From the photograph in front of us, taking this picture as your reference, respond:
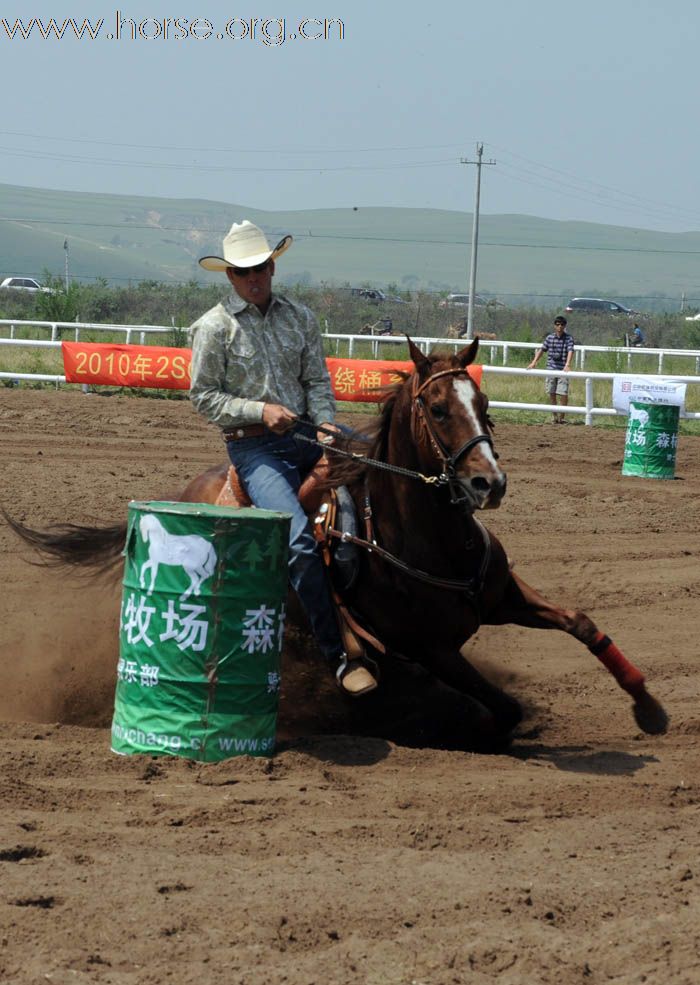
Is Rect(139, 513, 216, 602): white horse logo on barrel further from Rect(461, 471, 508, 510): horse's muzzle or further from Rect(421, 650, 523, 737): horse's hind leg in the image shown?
Rect(421, 650, 523, 737): horse's hind leg

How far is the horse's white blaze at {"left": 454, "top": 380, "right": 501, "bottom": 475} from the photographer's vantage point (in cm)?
528

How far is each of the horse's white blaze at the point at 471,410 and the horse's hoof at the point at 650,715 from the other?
156cm

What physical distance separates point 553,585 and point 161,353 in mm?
11266

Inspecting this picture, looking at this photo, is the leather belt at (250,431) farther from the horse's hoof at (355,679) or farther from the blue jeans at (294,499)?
the horse's hoof at (355,679)

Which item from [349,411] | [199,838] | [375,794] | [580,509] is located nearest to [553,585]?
[580,509]

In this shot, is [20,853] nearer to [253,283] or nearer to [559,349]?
[253,283]

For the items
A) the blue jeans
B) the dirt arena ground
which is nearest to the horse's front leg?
the dirt arena ground

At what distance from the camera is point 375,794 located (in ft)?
16.6

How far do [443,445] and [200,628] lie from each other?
1280 millimetres

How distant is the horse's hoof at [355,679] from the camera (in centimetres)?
583

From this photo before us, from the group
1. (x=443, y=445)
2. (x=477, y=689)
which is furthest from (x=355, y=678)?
(x=443, y=445)

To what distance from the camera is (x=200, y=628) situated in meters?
5.38

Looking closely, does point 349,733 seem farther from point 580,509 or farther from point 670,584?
point 580,509

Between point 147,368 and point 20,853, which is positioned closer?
point 20,853
